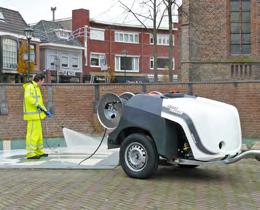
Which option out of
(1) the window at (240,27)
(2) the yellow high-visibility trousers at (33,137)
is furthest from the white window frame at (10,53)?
(2) the yellow high-visibility trousers at (33,137)

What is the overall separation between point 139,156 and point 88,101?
7768 mm

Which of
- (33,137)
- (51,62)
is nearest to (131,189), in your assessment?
(33,137)

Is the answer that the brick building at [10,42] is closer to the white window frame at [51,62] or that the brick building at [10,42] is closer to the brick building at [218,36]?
the white window frame at [51,62]

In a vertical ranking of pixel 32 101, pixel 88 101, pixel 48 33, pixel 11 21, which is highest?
pixel 11 21

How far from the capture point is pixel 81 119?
1673cm

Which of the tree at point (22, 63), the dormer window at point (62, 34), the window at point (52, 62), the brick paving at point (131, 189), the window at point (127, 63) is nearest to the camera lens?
the brick paving at point (131, 189)

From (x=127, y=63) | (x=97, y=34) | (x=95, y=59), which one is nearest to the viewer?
(x=95, y=59)

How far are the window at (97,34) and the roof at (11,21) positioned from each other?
16.1m

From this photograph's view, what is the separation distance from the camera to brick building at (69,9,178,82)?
6912 centimetres

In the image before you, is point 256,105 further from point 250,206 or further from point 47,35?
point 47,35

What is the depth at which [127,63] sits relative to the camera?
74.4 meters

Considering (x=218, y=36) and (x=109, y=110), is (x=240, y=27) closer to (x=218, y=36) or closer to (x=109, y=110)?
(x=218, y=36)

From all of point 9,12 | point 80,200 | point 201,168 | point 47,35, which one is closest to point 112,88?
point 201,168

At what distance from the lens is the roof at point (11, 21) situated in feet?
169
